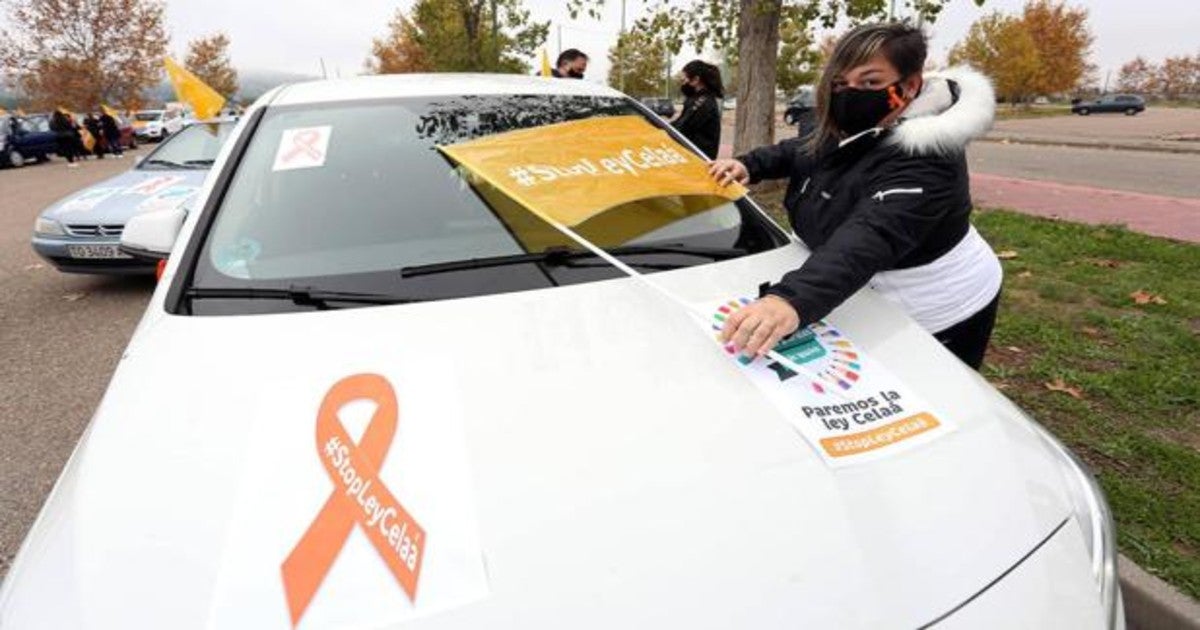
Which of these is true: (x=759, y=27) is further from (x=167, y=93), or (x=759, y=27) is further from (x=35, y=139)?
(x=167, y=93)

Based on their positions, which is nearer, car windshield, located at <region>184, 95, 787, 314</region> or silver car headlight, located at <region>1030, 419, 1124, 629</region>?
silver car headlight, located at <region>1030, 419, 1124, 629</region>

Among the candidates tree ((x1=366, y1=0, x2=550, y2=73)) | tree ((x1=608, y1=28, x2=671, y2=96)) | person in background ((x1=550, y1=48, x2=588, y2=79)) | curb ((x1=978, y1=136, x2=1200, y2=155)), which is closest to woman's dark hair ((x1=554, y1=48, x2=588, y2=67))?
person in background ((x1=550, y1=48, x2=588, y2=79))

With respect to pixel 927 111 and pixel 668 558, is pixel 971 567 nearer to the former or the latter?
pixel 668 558

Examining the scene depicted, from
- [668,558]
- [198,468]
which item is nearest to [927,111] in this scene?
[668,558]

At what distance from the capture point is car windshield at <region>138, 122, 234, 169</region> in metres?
6.35

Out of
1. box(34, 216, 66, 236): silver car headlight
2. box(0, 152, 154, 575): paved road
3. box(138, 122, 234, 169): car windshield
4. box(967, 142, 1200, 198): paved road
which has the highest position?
box(138, 122, 234, 169): car windshield

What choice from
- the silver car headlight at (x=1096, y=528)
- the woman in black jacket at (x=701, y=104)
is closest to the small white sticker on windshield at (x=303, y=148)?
the silver car headlight at (x=1096, y=528)

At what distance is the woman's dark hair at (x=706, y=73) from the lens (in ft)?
18.7

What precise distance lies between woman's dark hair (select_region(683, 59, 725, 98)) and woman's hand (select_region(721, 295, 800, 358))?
4.61m

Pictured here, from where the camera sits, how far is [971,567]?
3.82 feet

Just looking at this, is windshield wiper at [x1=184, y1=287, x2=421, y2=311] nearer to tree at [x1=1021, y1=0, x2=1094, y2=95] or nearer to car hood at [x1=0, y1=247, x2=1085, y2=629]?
car hood at [x1=0, y1=247, x2=1085, y2=629]

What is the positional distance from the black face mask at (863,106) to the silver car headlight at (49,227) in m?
5.82

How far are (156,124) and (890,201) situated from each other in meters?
39.5

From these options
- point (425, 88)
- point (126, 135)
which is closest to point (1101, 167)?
point (425, 88)
